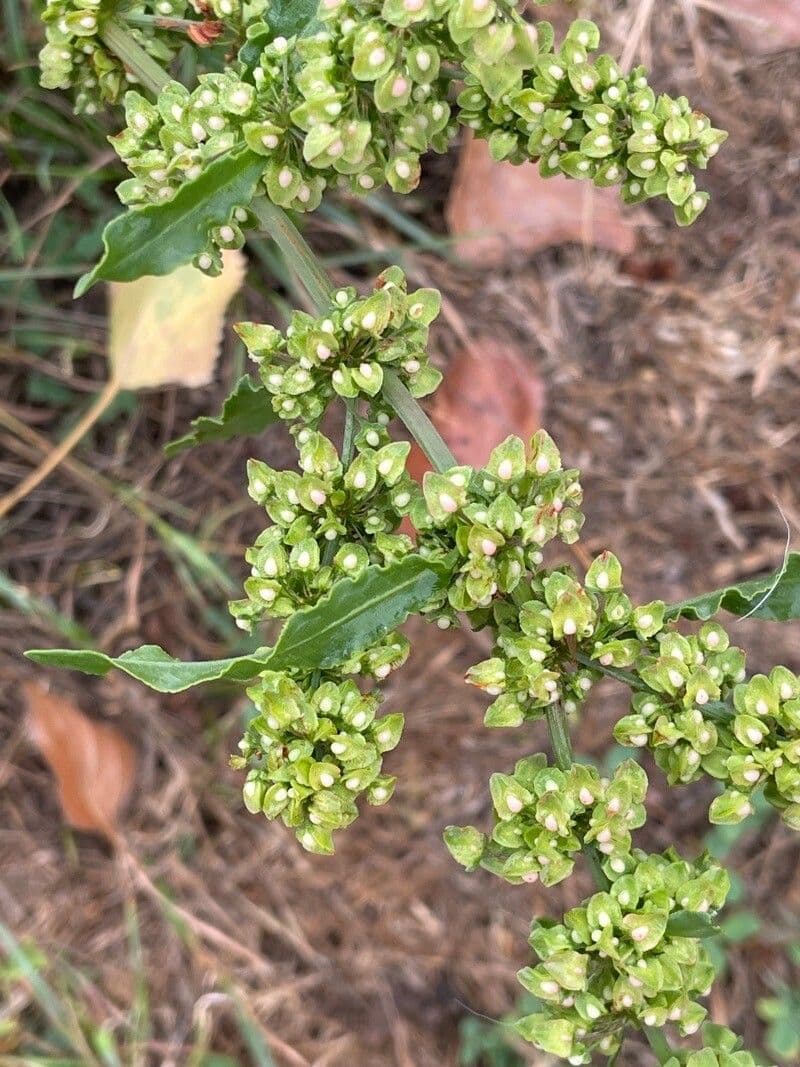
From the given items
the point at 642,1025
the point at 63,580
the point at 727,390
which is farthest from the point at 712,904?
the point at 63,580

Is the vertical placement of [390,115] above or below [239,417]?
above

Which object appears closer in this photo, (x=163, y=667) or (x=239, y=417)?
(x=163, y=667)

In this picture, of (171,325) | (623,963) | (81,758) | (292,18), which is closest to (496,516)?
(623,963)

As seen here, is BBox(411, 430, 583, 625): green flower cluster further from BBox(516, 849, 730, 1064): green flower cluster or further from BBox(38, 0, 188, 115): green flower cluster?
BBox(38, 0, 188, 115): green flower cluster

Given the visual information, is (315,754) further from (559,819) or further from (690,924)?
(690,924)

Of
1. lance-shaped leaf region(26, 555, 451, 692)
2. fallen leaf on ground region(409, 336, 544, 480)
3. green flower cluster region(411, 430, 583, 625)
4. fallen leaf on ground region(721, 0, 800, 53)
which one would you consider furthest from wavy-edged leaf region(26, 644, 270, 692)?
fallen leaf on ground region(721, 0, 800, 53)

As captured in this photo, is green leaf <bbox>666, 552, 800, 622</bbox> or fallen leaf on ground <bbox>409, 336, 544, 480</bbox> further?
fallen leaf on ground <bbox>409, 336, 544, 480</bbox>

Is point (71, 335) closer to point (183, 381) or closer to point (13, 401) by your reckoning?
point (13, 401)
